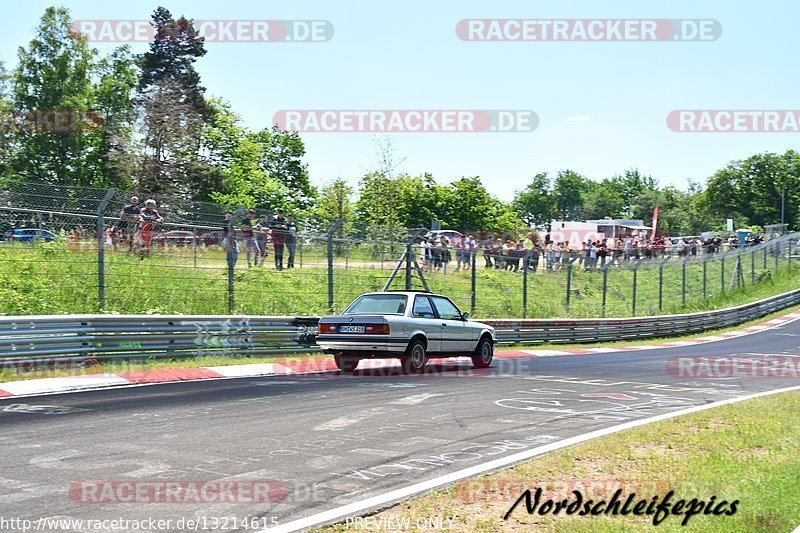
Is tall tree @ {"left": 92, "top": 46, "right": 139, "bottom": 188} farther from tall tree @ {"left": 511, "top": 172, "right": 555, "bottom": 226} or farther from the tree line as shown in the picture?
tall tree @ {"left": 511, "top": 172, "right": 555, "bottom": 226}

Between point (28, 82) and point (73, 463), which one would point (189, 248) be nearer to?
point (73, 463)

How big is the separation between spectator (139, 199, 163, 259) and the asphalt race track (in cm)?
372

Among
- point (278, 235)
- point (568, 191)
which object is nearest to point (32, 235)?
point (278, 235)

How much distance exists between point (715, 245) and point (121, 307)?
35005 millimetres

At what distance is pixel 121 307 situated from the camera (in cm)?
1470

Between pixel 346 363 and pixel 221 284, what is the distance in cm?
336

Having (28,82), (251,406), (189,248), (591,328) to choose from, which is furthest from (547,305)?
(28,82)

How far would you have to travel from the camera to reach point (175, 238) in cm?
1492

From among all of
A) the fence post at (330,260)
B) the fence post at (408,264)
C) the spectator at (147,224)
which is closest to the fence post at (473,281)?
the fence post at (408,264)

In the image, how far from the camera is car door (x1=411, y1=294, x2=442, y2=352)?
14.5m

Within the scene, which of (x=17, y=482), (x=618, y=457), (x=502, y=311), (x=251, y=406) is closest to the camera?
(x=17, y=482)

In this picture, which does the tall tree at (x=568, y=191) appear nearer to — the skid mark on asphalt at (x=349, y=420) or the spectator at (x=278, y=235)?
the spectator at (x=278, y=235)

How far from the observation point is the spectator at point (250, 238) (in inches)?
634

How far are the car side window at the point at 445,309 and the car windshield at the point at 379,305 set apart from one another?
0.95 m
